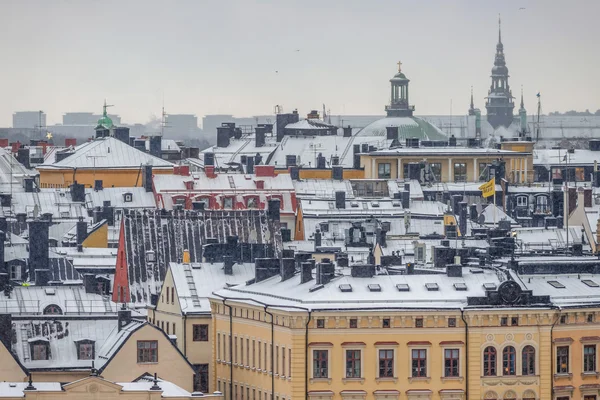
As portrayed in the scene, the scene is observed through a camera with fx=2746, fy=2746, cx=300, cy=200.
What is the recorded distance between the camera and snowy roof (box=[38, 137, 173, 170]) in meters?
158

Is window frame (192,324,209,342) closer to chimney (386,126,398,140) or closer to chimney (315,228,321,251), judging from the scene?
chimney (315,228,321,251)

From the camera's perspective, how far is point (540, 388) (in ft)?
279

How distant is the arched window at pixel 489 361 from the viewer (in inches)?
3327

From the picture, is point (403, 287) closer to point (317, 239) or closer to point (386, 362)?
point (386, 362)

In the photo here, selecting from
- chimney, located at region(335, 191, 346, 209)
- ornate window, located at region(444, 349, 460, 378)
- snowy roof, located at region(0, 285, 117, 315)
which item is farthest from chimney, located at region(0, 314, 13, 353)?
chimney, located at region(335, 191, 346, 209)

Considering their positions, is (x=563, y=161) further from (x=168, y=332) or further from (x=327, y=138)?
(x=168, y=332)

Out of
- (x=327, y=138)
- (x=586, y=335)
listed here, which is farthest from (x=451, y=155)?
(x=586, y=335)

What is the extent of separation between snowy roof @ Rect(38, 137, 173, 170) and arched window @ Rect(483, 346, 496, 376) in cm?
7246

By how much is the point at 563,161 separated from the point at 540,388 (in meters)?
101

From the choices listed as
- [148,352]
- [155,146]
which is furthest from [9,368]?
[155,146]

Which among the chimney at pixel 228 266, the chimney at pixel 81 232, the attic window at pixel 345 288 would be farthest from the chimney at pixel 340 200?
the attic window at pixel 345 288

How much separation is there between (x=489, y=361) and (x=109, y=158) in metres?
76.5

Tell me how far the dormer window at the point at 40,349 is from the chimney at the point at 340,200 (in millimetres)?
49553

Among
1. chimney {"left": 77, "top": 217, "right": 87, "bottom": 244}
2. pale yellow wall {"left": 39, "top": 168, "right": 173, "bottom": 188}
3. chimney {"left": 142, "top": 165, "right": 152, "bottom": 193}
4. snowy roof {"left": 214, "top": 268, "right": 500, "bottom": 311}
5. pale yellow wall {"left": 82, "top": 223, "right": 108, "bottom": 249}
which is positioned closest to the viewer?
snowy roof {"left": 214, "top": 268, "right": 500, "bottom": 311}
